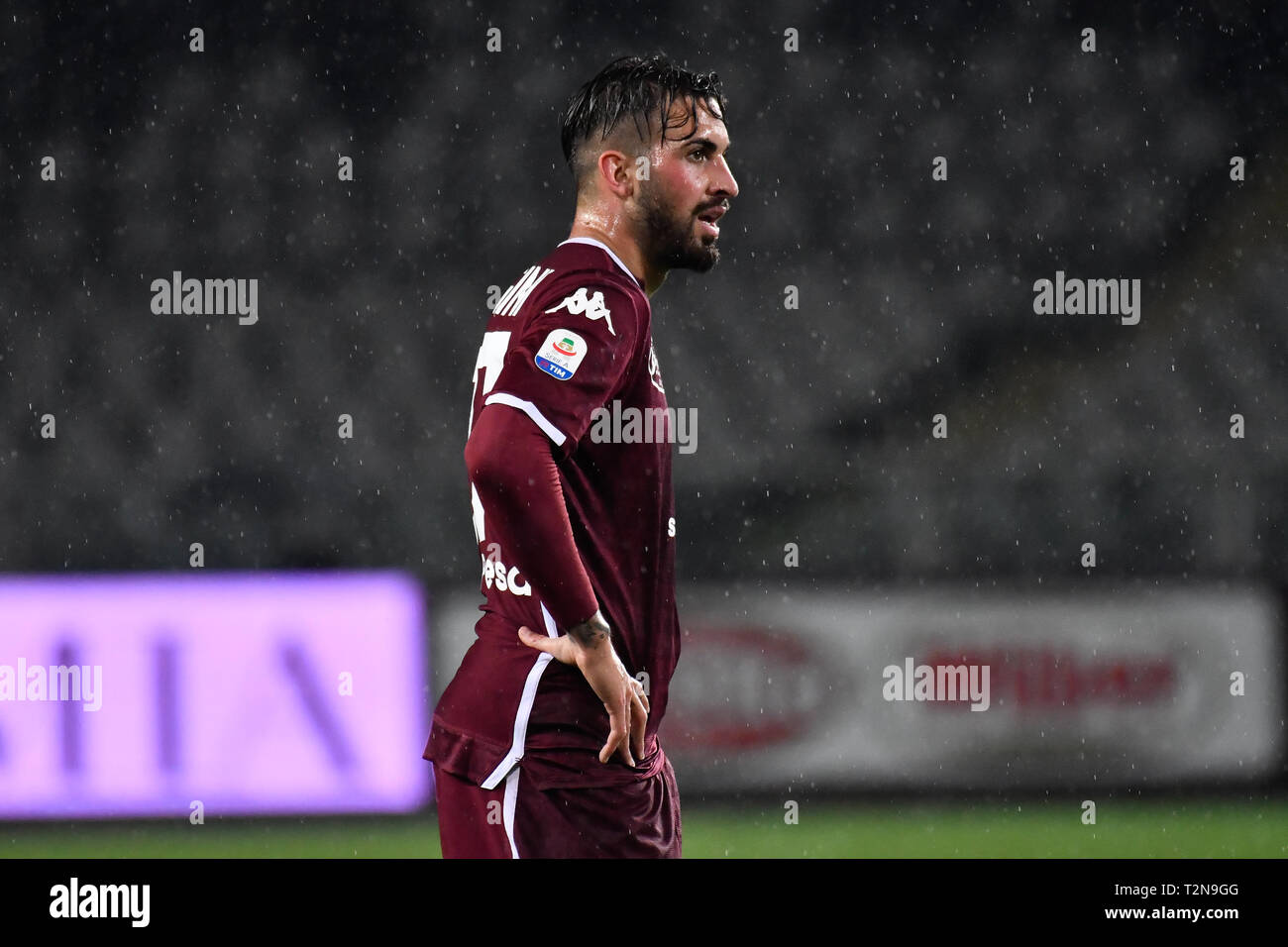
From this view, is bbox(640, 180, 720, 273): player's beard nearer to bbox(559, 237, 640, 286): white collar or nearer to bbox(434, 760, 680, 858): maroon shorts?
bbox(559, 237, 640, 286): white collar

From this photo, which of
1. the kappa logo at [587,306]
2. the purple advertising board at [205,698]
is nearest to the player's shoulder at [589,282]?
the kappa logo at [587,306]

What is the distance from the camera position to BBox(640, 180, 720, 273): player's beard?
1.98 m

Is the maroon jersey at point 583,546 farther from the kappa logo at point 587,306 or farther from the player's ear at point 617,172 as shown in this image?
the player's ear at point 617,172

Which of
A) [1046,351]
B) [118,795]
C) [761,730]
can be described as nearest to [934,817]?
[761,730]

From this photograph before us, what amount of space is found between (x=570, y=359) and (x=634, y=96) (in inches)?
18.9

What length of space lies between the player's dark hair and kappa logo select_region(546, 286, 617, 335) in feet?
0.99

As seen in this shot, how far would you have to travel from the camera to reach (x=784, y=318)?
554 centimetres

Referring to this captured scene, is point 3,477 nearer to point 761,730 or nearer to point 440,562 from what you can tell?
point 440,562

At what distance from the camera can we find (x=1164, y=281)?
5723 millimetres

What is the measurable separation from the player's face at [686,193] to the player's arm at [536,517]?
0.42 metres

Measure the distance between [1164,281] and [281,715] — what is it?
12.9 feet

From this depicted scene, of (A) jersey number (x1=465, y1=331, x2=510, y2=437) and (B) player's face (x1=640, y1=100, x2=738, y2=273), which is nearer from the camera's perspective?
(A) jersey number (x1=465, y1=331, x2=510, y2=437)

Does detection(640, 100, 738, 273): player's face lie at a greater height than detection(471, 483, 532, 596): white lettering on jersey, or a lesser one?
greater

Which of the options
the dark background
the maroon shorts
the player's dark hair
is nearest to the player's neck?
the player's dark hair
